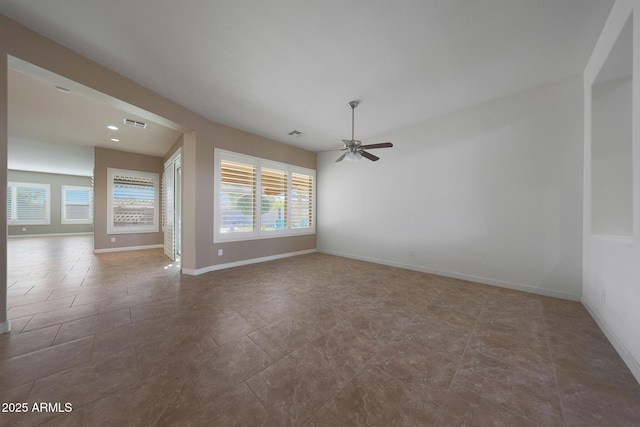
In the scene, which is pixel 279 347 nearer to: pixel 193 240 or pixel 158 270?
pixel 193 240

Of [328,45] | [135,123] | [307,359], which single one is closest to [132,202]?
[135,123]

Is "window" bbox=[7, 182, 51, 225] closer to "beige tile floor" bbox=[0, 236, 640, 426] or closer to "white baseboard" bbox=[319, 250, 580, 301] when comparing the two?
"beige tile floor" bbox=[0, 236, 640, 426]

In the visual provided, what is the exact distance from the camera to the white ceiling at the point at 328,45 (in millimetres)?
1832

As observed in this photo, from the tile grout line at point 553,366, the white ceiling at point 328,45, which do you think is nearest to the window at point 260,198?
the white ceiling at point 328,45

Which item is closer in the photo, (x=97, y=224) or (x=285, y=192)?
(x=285, y=192)

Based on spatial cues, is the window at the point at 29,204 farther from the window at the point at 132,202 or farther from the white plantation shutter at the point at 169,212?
the white plantation shutter at the point at 169,212

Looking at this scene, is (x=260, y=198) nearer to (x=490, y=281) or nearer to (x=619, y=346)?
(x=490, y=281)

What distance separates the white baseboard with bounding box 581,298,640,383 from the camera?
1.57m

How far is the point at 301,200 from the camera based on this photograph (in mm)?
5773

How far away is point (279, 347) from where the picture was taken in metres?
1.86

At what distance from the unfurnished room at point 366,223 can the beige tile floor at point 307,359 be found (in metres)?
0.02

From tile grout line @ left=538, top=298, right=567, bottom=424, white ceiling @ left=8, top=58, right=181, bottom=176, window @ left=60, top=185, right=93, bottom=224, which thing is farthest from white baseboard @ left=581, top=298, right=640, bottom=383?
window @ left=60, top=185, right=93, bottom=224

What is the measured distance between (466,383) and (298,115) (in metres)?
3.97

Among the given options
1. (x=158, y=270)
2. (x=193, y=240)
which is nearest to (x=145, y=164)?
(x=158, y=270)
